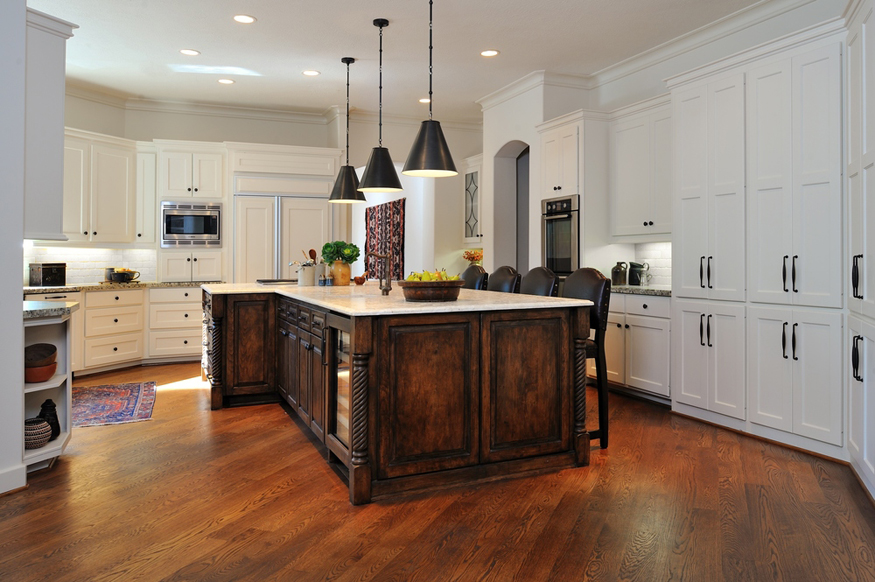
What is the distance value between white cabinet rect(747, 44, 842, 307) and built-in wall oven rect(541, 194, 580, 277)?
1868 millimetres

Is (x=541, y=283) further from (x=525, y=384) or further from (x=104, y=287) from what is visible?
(x=104, y=287)

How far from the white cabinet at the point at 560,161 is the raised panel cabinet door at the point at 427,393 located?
303 cm

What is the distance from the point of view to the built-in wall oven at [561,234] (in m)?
5.61

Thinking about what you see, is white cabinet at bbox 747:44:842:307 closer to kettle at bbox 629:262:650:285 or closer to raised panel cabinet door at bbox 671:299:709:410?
raised panel cabinet door at bbox 671:299:709:410

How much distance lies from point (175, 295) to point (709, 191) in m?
5.42

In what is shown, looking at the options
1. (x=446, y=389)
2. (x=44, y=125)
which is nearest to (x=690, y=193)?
(x=446, y=389)

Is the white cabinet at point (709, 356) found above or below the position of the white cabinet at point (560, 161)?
below

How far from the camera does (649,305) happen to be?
4789 mm

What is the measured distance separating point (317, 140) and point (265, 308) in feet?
12.0

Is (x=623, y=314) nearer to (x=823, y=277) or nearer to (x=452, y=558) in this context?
(x=823, y=277)

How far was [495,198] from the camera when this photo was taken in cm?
692

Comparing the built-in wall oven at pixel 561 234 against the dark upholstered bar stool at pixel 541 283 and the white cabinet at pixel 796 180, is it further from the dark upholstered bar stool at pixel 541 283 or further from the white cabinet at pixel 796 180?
the white cabinet at pixel 796 180

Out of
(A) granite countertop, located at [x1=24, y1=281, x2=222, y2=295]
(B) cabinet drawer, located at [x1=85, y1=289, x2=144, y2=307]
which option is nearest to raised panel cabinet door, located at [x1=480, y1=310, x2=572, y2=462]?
(A) granite countertop, located at [x1=24, y1=281, x2=222, y2=295]

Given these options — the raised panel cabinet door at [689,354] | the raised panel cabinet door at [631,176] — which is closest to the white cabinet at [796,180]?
the raised panel cabinet door at [689,354]
